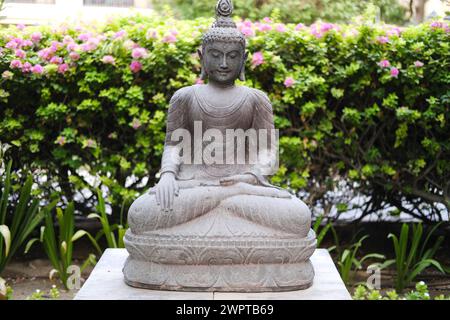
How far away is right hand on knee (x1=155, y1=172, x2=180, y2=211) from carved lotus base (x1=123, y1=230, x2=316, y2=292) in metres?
0.21

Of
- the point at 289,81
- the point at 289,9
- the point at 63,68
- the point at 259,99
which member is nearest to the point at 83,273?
the point at 63,68

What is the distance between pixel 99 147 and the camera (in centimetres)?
635

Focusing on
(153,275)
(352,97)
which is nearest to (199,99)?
(153,275)

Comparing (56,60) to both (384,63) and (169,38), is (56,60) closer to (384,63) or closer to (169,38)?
(169,38)

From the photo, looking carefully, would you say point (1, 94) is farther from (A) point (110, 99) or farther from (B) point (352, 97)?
(B) point (352, 97)

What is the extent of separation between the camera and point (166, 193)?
4195 millimetres

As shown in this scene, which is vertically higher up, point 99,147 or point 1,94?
point 1,94

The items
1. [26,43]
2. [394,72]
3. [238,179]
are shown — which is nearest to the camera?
[238,179]

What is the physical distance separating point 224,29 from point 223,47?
126mm

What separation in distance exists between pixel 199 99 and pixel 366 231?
326 cm

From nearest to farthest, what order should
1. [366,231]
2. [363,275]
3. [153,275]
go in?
[153,275]
[363,275]
[366,231]

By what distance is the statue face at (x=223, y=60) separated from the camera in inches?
176
